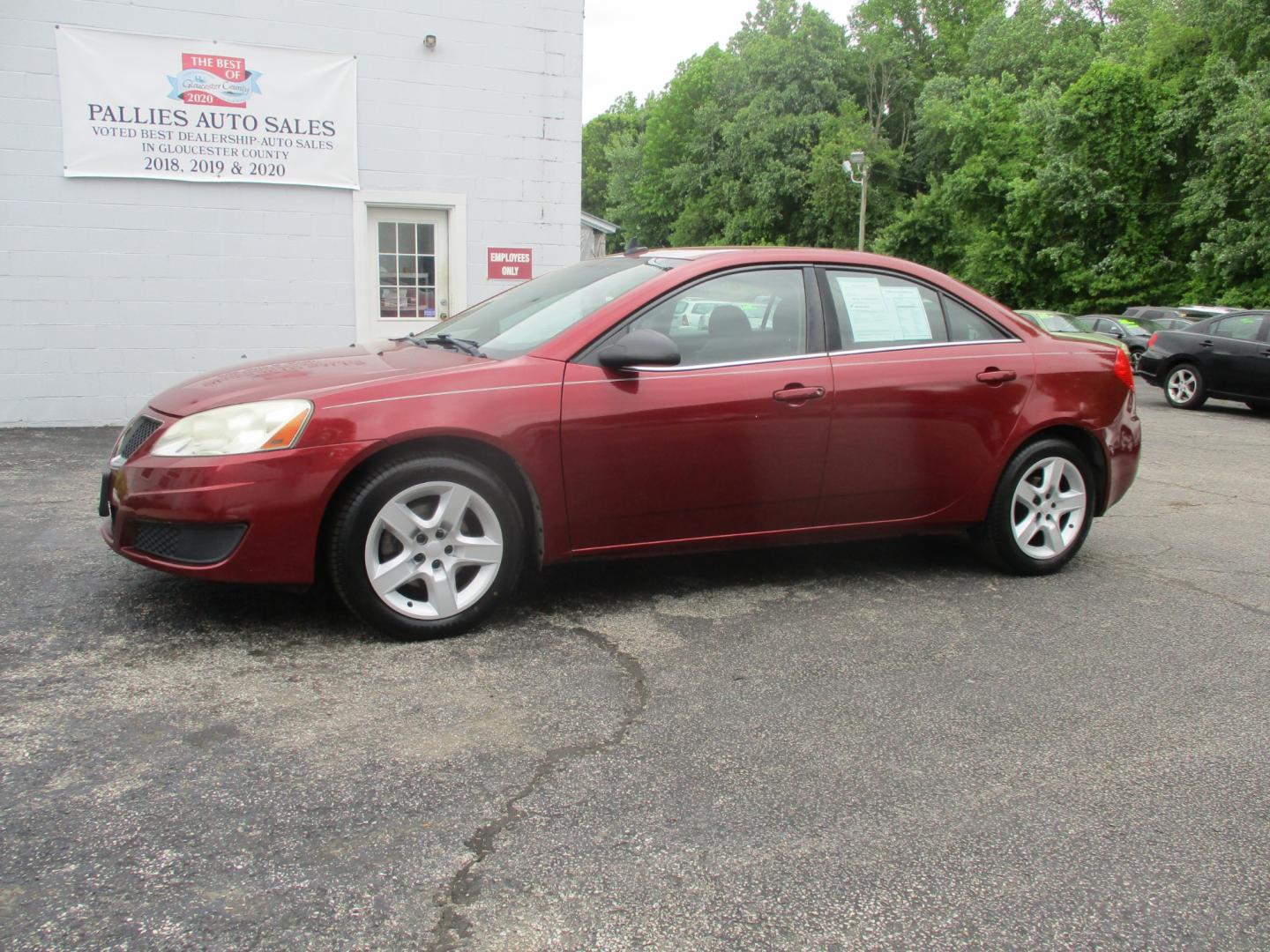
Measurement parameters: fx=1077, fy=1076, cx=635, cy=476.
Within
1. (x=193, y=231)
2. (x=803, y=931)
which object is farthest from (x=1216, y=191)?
(x=803, y=931)

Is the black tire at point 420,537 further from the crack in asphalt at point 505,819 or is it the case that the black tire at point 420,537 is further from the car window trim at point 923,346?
the car window trim at point 923,346

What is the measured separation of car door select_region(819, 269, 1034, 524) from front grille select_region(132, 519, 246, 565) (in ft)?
7.73

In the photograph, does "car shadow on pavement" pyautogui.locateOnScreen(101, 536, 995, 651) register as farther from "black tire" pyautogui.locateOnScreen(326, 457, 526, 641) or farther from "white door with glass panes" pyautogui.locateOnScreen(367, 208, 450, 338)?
"white door with glass panes" pyautogui.locateOnScreen(367, 208, 450, 338)

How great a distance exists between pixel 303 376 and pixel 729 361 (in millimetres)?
1657

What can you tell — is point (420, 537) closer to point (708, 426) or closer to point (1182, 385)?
point (708, 426)

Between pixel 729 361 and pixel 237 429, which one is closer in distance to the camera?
pixel 237 429

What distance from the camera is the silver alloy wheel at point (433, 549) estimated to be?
149 inches

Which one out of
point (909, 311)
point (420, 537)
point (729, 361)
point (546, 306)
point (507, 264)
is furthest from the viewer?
point (507, 264)

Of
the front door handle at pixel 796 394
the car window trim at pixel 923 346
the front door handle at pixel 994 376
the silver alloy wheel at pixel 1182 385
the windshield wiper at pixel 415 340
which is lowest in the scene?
the silver alloy wheel at pixel 1182 385

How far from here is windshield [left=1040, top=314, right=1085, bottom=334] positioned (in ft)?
72.6

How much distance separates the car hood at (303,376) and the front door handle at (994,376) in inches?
87.4

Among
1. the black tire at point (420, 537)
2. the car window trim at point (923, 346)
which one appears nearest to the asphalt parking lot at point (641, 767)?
the black tire at point (420, 537)

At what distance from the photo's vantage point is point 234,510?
358cm

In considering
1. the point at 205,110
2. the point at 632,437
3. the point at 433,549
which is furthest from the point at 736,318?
the point at 205,110
